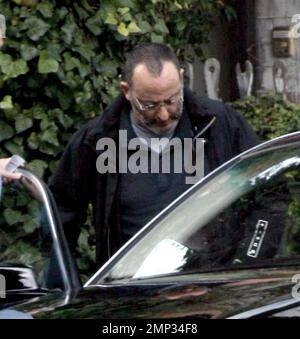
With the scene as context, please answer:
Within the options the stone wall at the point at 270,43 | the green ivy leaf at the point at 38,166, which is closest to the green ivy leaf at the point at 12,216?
the green ivy leaf at the point at 38,166

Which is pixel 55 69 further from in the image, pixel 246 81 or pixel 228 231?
pixel 246 81

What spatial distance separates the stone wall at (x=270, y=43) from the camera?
10.2 metres

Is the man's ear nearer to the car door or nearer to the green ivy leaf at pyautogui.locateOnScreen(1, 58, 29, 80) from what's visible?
the car door

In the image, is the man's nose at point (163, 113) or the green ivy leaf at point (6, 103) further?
the green ivy leaf at point (6, 103)

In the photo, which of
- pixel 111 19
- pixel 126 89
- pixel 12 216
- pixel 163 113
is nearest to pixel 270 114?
pixel 111 19

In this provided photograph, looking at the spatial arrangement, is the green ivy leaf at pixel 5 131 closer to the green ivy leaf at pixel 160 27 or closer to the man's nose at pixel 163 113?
the green ivy leaf at pixel 160 27

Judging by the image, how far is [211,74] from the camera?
34.8 feet

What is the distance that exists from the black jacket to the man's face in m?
0.16

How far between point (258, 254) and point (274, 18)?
591 centimetres

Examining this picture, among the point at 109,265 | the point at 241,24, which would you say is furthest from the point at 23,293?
the point at 241,24

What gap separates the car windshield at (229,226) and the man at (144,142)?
27.0 inches
